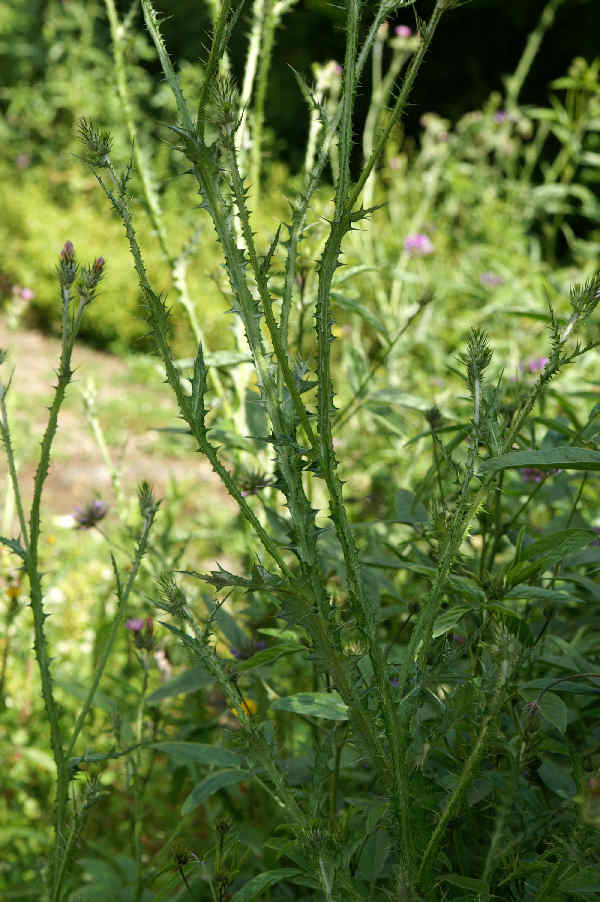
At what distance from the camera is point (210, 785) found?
747 millimetres

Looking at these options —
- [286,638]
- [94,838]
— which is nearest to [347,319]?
[94,838]

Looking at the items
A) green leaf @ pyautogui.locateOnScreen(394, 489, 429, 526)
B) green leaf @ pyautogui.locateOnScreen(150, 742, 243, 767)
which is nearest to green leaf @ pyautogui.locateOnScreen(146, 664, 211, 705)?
green leaf @ pyautogui.locateOnScreen(150, 742, 243, 767)

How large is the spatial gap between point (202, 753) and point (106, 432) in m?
3.52

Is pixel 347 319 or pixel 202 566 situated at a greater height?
pixel 347 319

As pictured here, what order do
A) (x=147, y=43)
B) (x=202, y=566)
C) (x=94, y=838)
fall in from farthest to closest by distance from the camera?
Answer: 1. (x=147, y=43)
2. (x=202, y=566)
3. (x=94, y=838)

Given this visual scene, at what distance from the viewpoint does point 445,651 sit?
616mm

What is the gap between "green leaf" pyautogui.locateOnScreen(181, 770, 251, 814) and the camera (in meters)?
0.72

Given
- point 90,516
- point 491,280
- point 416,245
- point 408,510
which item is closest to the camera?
point 408,510

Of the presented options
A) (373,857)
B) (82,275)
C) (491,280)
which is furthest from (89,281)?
(491,280)

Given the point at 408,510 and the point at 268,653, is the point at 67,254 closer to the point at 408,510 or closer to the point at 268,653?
the point at 268,653

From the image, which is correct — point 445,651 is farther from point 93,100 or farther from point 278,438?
point 93,100

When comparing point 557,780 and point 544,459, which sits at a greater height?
point 544,459

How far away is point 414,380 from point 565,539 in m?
2.40

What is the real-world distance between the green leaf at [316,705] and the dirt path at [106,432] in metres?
2.37
